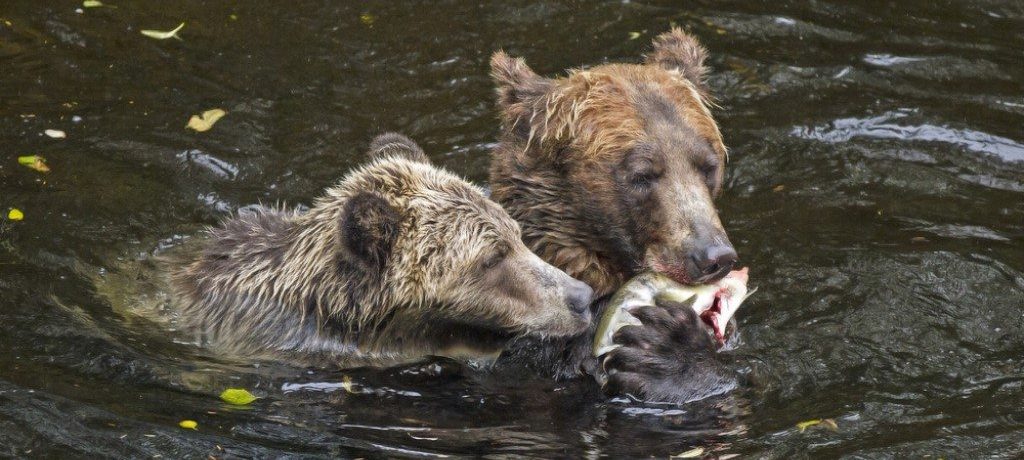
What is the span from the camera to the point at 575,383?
8891 millimetres

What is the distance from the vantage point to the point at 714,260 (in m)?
8.02

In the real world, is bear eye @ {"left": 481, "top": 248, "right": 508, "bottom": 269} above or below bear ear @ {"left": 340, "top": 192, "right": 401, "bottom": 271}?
below

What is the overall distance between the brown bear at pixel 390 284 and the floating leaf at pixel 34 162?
10.8 ft

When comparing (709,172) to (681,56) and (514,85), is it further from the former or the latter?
(514,85)

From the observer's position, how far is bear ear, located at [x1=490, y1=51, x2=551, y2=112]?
30.7 ft

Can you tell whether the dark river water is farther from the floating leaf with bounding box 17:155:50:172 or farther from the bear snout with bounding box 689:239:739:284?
the bear snout with bounding box 689:239:739:284

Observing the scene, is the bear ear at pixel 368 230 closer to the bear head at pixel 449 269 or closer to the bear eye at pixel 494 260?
the bear head at pixel 449 269

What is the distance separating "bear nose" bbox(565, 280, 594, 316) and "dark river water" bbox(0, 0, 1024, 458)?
0.85 m

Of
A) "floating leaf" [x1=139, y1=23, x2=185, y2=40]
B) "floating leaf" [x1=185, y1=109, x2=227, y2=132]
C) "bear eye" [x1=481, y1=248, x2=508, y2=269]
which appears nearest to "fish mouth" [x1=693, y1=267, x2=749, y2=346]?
"bear eye" [x1=481, y1=248, x2=508, y2=269]

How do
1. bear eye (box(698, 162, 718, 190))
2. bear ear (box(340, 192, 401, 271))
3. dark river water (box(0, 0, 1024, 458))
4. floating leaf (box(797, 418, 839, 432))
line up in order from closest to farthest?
bear ear (box(340, 192, 401, 271)) → floating leaf (box(797, 418, 839, 432)) → dark river water (box(0, 0, 1024, 458)) → bear eye (box(698, 162, 718, 190))

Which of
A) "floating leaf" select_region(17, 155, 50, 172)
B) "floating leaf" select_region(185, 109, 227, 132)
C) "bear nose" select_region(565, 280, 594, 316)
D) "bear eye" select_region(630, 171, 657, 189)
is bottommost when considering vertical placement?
"bear nose" select_region(565, 280, 594, 316)

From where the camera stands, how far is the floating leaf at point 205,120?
12.3m

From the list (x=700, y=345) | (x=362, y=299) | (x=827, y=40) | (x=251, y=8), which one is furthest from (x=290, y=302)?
(x=827, y=40)

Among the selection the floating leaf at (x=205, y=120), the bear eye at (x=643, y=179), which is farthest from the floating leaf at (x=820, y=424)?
the floating leaf at (x=205, y=120)
